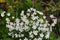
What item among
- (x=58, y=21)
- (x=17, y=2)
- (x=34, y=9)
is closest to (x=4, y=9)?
(x=17, y=2)

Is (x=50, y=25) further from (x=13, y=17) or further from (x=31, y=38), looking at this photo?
(x=13, y=17)

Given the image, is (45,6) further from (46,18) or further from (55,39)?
(55,39)

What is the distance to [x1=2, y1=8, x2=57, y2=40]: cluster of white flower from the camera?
202cm

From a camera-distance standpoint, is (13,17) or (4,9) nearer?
(13,17)

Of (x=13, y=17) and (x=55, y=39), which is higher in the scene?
(x=13, y=17)

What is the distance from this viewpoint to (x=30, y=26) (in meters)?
2.03

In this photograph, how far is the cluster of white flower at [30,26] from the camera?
2.02m

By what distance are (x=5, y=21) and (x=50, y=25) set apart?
15.4 inches

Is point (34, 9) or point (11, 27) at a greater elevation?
point (34, 9)

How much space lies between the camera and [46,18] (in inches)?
84.7

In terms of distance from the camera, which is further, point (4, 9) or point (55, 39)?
point (4, 9)

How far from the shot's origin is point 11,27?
2.03m

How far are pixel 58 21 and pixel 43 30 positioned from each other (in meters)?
0.21

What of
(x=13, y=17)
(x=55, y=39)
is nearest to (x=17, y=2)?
(x=13, y=17)
